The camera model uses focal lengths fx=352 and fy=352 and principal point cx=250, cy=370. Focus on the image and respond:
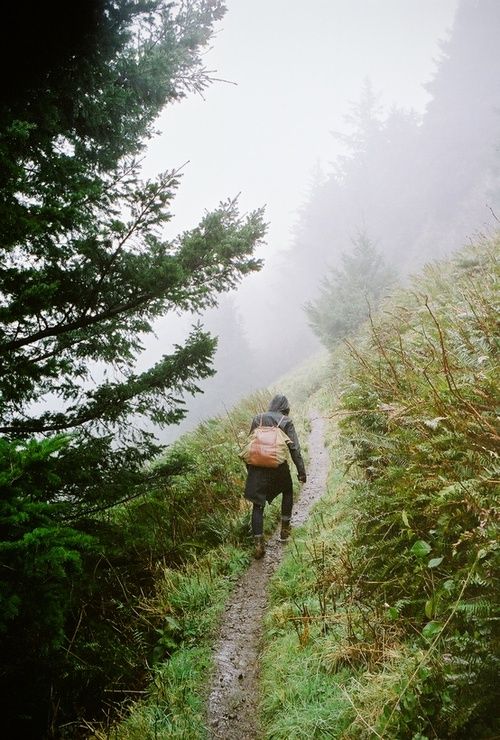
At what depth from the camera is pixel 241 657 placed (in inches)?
146

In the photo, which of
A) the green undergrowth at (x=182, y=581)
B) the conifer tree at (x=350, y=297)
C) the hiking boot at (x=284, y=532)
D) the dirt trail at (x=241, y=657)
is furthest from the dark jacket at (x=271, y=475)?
Result: the conifer tree at (x=350, y=297)

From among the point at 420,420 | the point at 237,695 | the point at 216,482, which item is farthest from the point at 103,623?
the point at 420,420

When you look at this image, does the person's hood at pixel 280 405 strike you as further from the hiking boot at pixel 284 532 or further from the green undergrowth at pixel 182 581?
the hiking boot at pixel 284 532

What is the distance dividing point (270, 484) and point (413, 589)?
314cm

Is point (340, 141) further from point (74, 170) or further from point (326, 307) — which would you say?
point (74, 170)

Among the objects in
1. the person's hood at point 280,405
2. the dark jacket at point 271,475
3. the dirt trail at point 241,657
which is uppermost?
the person's hood at point 280,405

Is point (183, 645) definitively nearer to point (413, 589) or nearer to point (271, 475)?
point (271, 475)

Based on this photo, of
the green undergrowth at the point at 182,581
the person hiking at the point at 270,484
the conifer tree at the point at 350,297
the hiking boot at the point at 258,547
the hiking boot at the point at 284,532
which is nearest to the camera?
the green undergrowth at the point at 182,581

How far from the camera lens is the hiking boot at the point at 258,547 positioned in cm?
537

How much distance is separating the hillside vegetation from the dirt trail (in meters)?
0.21

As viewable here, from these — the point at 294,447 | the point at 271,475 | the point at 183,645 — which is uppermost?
the point at 294,447

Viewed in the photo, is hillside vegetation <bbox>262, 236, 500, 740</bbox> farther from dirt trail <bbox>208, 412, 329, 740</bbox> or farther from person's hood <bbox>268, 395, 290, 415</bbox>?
person's hood <bbox>268, 395, 290, 415</bbox>

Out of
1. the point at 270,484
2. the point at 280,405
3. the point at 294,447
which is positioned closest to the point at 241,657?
the point at 270,484

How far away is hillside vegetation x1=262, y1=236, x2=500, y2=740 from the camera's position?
1892 millimetres
